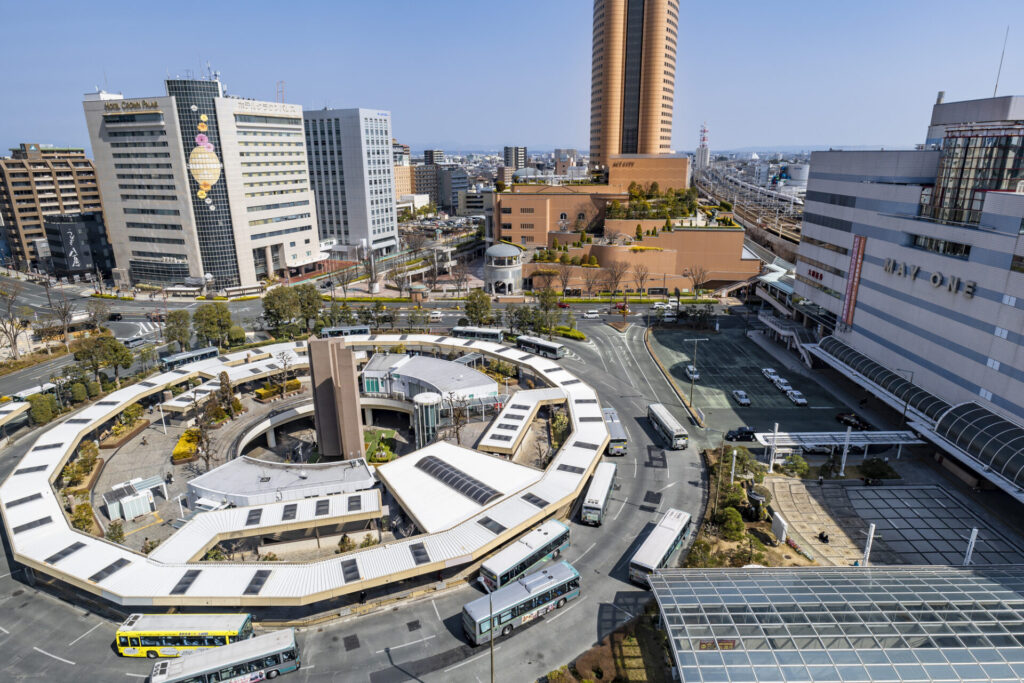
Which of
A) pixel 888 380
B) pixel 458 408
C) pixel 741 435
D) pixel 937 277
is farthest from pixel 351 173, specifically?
pixel 937 277

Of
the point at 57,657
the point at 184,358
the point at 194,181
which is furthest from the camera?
the point at 194,181

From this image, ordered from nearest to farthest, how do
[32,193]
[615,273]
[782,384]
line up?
[782,384]
[615,273]
[32,193]

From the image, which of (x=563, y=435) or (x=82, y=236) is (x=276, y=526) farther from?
(x=82, y=236)

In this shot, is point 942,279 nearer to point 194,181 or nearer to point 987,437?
point 987,437

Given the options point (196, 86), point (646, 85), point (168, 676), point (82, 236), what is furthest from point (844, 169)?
point (82, 236)

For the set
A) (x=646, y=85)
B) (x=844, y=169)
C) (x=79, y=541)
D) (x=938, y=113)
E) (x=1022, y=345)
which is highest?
(x=646, y=85)

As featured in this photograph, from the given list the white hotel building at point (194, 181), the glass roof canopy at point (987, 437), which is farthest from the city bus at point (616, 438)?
the white hotel building at point (194, 181)
